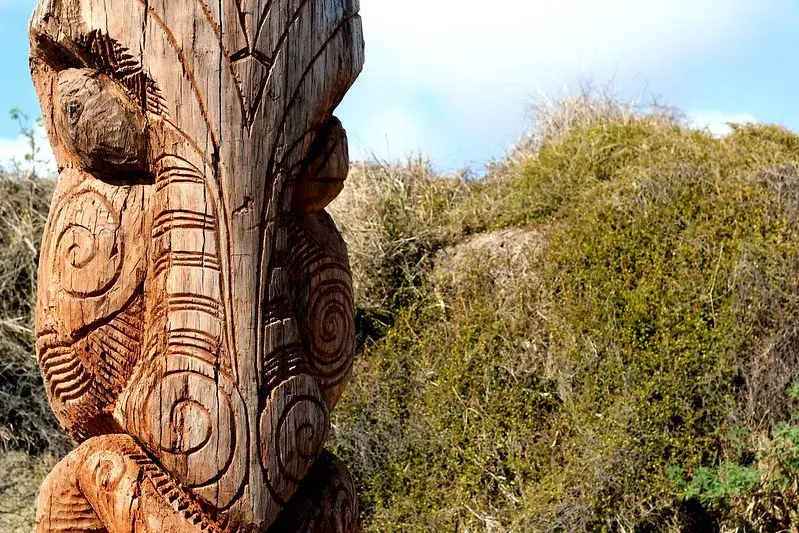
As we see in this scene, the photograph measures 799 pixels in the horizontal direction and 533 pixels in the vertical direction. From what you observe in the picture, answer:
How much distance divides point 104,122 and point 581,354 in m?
4.61

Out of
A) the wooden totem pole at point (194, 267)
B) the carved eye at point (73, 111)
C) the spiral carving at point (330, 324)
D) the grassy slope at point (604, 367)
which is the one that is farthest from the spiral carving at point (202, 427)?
the grassy slope at point (604, 367)

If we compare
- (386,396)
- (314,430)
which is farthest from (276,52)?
(386,396)

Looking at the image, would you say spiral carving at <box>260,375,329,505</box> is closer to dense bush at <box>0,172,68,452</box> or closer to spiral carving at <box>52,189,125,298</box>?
spiral carving at <box>52,189,125,298</box>

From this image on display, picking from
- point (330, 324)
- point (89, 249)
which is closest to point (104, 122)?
point (89, 249)

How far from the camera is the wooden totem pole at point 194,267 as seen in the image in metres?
2.16

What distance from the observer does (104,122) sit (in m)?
2.30

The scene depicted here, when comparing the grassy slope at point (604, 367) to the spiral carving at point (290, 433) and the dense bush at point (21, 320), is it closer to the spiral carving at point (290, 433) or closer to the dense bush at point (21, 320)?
the dense bush at point (21, 320)

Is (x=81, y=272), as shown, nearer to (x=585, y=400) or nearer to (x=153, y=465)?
(x=153, y=465)

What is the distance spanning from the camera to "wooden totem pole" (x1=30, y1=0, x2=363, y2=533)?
216cm

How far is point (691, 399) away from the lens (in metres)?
6.08

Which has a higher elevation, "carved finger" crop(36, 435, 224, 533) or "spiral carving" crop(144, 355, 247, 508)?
"spiral carving" crop(144, 355, 247, 508)

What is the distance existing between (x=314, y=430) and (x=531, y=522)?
12.9 feet

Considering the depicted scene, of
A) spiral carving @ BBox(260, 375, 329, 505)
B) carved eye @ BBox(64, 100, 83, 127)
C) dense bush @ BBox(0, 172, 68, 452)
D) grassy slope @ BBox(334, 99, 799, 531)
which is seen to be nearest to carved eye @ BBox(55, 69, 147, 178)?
carved eye @ BBox(64, 100, 83, 127)

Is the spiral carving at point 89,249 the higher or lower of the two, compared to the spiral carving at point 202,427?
higher
